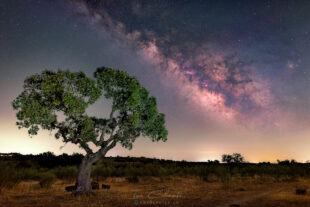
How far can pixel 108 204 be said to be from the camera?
1395 centimetres

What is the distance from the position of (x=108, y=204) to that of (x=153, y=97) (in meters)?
9.33

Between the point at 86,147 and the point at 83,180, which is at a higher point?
the point at 86,147

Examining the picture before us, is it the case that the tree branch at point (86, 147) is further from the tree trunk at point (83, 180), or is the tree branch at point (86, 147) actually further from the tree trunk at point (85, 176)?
the tree trunk at point (83, 180)

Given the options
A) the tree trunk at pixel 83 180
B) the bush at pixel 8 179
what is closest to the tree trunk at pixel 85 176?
the tree trunk at pixel 83 180

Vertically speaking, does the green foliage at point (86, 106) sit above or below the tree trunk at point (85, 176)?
above

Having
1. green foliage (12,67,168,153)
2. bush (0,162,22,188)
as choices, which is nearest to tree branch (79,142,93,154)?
green foliage (12,67,168,153)

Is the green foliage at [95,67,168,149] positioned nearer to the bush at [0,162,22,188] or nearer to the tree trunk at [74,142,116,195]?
the tree trunk at [74,142,116,195]

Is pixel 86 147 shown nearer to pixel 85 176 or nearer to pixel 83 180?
pixel 85 176

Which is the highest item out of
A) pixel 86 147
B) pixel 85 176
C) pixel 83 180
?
pixel 86 147

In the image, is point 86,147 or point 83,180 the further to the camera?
point 86,147

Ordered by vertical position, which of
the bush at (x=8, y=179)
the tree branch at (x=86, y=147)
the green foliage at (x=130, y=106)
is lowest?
the bush at (x=8, y=179)

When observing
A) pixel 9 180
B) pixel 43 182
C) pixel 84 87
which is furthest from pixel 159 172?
pixel 84 87

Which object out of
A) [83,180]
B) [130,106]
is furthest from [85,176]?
[130,106]

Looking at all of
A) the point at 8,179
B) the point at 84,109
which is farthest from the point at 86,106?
the point at 8,179
